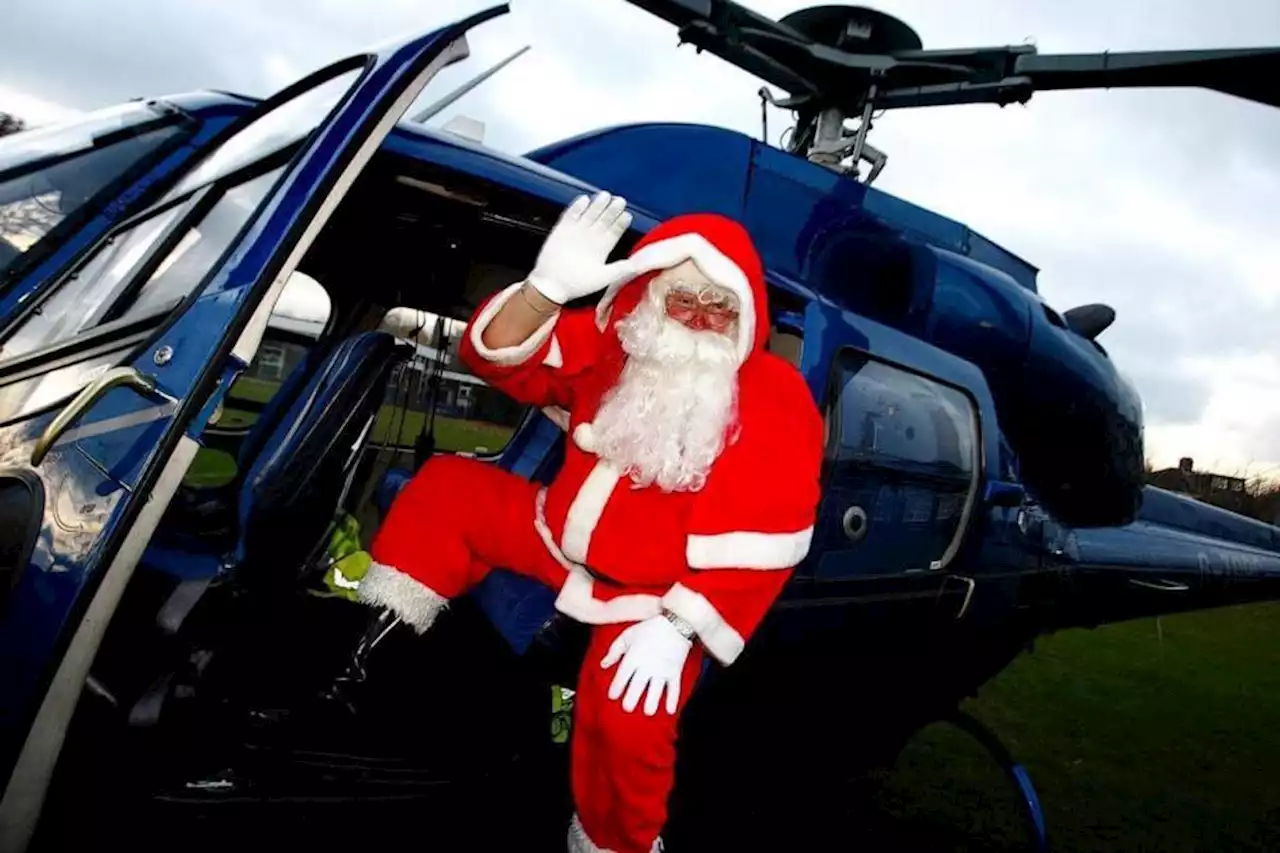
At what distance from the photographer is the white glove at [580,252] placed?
2.01 metres

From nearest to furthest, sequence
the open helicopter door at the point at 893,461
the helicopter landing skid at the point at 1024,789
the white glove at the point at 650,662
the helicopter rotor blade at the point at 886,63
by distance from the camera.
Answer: the white glove at the point at 650,662 → the open helicopter door at the point at 893,461 → the helicopter landing skid at the point at 1024,789 → the helicopter rotor blade at the point at 886,63

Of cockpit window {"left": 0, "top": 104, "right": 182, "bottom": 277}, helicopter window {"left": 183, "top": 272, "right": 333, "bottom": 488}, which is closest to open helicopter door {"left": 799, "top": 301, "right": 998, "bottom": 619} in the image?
cockpit window {"left": 0, "top": 104, "right": 182, "bottom": 277}

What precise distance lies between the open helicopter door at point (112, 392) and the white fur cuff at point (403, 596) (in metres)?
0.68

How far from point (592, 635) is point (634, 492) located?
35cm

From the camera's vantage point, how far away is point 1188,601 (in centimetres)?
407

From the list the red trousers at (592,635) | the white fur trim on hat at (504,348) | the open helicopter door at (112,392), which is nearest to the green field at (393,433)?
the red trousers at (592,635)

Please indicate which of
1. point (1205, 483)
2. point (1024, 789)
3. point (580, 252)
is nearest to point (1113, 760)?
point (1024, 789)

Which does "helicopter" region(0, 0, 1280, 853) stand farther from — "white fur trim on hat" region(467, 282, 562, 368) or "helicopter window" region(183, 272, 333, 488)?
"white fur trim on hat" region(467, 282, 562, 368)

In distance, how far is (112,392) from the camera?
1557 millimetres

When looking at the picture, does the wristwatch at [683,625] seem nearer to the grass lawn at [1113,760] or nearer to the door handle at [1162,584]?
the grass lawn at [1113,760]

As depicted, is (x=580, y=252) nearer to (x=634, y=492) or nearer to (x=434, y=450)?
(x=634, y=492)

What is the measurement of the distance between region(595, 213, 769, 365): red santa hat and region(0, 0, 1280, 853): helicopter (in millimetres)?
243

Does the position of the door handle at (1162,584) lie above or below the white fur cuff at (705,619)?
above

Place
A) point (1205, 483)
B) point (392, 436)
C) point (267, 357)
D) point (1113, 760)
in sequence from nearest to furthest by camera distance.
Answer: point (392, 436) → point (1113, 760) → point (267, 357) → point (1205, 483)
